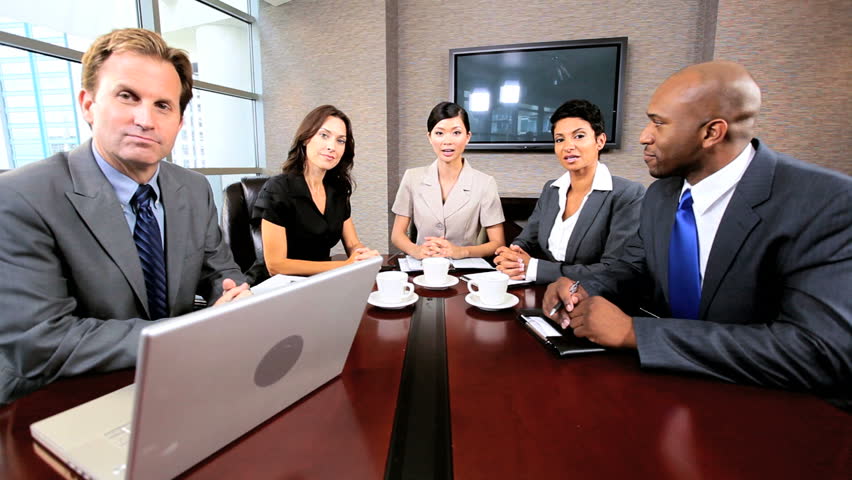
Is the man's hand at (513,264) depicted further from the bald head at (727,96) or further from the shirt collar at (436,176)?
the shirt collar at (436,176)

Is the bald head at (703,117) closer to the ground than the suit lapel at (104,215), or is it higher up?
higher up

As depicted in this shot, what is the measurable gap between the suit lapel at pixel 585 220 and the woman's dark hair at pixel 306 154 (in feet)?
4.29

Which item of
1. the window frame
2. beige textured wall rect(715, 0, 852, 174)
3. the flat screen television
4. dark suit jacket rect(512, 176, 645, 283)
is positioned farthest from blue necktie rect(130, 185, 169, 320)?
beige textured wall rect(715, 0, 852, 174)

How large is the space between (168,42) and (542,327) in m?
1.61

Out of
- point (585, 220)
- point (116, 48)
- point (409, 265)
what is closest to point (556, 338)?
point (409, 265)

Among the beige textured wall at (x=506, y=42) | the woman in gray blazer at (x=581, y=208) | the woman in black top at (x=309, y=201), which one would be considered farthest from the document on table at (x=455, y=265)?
the beige textured wall at (x=506, y=42)

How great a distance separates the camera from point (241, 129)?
198 inches

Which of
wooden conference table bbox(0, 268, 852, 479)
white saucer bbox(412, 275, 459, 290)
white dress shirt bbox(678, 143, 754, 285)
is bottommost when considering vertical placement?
wooden conference table bbox(0, 268, 852, 479)

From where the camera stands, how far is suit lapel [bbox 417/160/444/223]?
2.70 m

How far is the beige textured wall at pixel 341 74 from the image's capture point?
4.50 meters

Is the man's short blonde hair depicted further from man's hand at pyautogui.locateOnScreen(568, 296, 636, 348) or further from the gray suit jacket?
man's hand at pyautogui.locateOnScreen(568, 296, 636, 348)

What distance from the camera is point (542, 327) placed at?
1.11 m

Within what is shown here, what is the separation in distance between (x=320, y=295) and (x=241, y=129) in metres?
4.99

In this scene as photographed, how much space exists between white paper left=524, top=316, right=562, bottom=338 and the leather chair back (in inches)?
64.0
